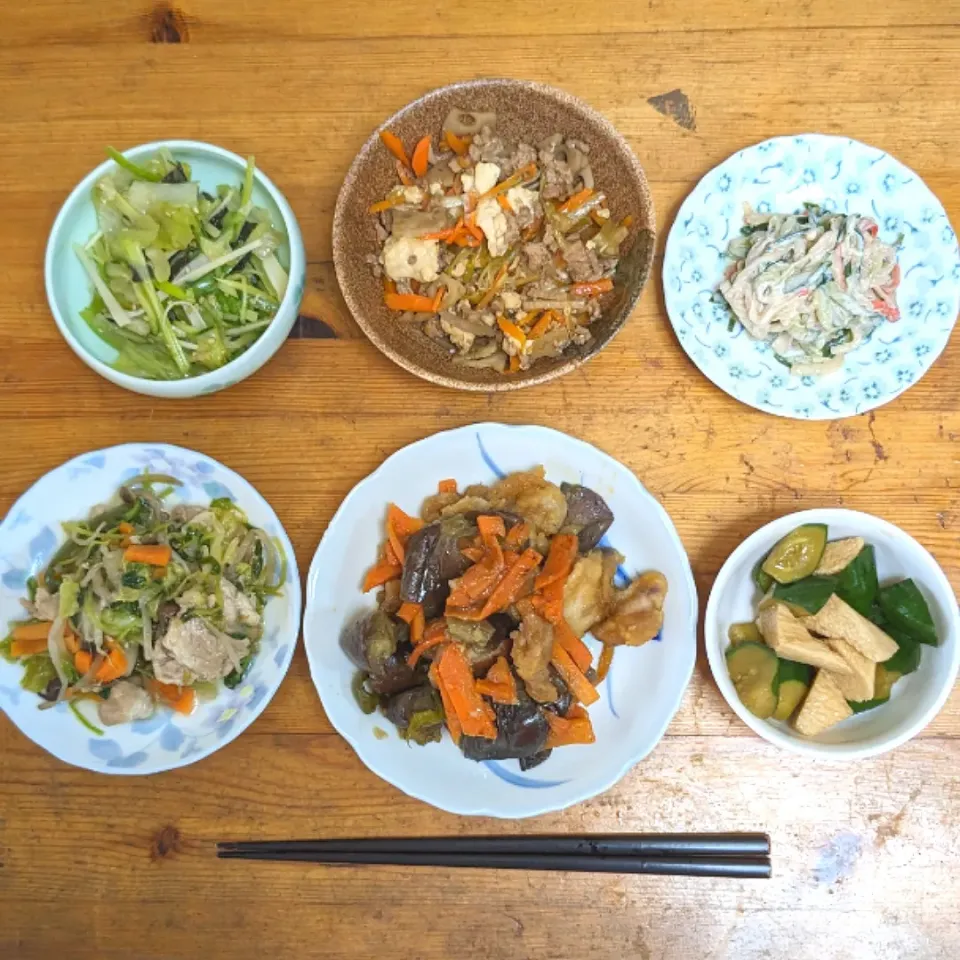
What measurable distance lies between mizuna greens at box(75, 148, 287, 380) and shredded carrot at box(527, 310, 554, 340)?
0.53m

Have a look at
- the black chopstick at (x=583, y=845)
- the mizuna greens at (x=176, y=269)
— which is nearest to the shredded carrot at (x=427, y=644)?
the black chopstick at (x=583, y=845)

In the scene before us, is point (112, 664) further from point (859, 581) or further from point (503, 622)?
point (859, 581)

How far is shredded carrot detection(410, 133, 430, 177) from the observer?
168 centimetres

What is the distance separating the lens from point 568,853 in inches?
67.7

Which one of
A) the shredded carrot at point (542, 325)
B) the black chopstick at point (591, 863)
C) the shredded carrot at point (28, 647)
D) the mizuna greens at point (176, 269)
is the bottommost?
the black chopstick at point (591, 863)

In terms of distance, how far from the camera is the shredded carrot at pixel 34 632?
5.35 feet

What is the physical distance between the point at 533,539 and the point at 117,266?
100cm

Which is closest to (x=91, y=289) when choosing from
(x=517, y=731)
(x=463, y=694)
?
(x=463, y=694)

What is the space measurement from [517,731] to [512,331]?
0.79 m

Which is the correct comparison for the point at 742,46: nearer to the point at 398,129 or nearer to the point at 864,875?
the point at 398,129

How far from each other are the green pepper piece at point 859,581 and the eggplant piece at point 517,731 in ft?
2.15

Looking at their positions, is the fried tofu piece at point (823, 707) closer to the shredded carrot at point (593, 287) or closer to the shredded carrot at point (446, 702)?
the shredded carrot at point (446, 702)

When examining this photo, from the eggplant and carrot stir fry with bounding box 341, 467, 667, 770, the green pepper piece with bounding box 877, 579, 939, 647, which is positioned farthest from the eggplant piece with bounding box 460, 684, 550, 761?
the green pepper piece with bounding box 877, 579, 939, 647

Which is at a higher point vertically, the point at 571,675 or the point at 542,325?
the point at 542,325
